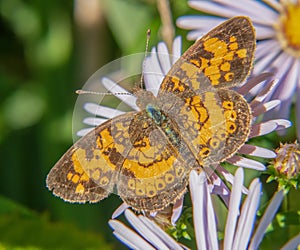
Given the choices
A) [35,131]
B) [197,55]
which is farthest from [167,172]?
[35,131]

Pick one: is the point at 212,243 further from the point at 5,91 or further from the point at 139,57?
the point at 5,91

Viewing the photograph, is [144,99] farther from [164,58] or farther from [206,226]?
[206,226]

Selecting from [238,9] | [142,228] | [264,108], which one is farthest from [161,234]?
[238,9]

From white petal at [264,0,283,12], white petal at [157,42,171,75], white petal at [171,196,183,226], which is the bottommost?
white petal at [171,196,183,226]

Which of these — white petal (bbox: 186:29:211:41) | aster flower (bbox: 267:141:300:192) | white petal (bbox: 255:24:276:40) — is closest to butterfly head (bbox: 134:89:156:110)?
aster flower (bbox: 267:141:300:192)

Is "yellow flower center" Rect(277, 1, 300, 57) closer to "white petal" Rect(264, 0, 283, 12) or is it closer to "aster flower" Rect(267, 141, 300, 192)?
"white petal" Rect(264, 0, 283, 12)

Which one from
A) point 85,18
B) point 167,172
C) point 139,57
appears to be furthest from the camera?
point 85,18
